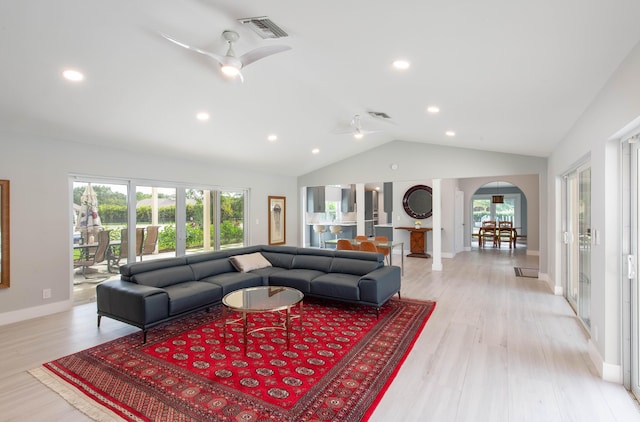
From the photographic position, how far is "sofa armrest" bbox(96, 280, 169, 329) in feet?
11.2

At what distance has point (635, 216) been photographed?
2.45 m

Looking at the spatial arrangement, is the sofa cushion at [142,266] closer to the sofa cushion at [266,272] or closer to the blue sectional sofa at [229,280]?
the blue sectional sofa at [229,280]

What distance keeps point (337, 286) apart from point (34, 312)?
405cm

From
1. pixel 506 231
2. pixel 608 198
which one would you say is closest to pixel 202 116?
pixel 608 198

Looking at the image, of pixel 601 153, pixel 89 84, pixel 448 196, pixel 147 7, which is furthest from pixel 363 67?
pixel 448 196

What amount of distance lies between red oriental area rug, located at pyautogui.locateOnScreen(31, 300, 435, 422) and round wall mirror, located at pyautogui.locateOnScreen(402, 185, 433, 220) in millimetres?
5886

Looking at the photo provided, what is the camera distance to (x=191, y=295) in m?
3.86

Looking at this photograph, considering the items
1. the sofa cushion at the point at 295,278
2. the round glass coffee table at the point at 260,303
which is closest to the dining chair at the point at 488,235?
the sofa cushion at the point at 295,278

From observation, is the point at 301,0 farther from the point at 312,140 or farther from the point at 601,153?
the point at 312,140

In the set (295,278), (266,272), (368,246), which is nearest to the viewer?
(295,278)

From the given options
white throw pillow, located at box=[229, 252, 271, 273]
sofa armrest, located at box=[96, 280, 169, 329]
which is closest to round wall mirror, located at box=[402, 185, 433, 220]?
white throw pillow, located at box=[229, 252, 271, 273]

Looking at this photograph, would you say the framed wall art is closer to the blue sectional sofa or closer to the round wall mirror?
the blue sectional sofa

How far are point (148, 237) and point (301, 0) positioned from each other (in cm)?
504

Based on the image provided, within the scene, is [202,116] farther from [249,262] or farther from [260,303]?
[260,303]
